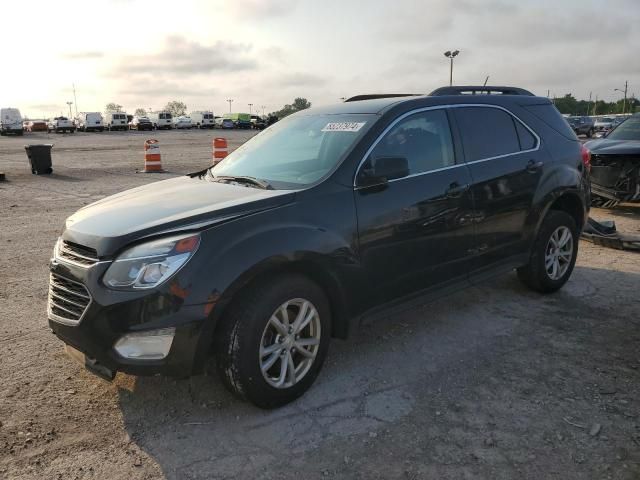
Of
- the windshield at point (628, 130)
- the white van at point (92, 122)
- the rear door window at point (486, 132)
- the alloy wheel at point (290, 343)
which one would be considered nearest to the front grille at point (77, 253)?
the alloy wheel at point (290, 343)

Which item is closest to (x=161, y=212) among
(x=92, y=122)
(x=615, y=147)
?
(x=615, y=147)

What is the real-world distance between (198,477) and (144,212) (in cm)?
157

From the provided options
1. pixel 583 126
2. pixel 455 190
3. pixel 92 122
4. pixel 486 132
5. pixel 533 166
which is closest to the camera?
pixel 455 190

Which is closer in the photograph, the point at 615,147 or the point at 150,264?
the point at 150,264

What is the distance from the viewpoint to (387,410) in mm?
3275

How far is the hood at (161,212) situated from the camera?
3005 millimetres

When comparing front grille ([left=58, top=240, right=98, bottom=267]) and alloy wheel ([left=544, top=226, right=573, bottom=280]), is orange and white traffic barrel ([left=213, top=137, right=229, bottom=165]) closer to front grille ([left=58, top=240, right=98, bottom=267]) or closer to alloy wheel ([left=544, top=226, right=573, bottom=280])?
alloy wheel ([left=544, top=226, right=573, bottom=280])

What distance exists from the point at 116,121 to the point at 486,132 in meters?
63.2

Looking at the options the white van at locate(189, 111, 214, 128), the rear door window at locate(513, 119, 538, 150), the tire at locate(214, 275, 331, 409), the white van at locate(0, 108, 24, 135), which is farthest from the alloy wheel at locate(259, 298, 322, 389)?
the white van at locate(189, 111, 214, 128)

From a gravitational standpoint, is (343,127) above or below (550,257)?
above

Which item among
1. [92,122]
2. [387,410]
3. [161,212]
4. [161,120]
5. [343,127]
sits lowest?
[387,410]

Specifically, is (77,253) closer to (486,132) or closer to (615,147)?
(486,132)

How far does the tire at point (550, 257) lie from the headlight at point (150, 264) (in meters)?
3.42

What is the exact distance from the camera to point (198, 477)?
270 centimetres
